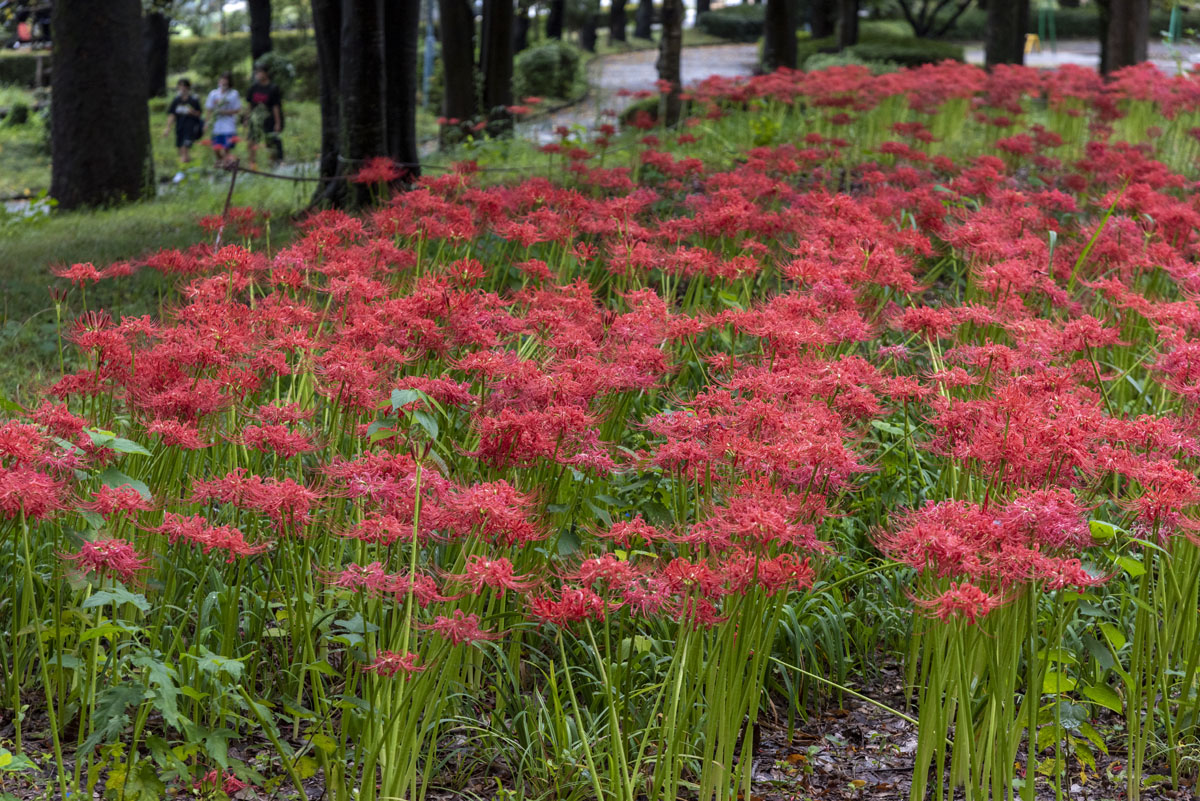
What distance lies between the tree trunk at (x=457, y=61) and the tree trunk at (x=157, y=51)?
45.2 ft

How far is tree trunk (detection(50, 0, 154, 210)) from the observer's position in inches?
444

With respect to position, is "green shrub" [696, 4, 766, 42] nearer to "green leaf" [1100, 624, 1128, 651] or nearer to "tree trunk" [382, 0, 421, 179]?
"tree trunk" [382, 0, 421, 179]

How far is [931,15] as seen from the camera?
38.1 meters

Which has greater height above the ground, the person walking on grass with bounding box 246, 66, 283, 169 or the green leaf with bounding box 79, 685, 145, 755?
the person walking on grass with bounding box 246, 66, 283, 169

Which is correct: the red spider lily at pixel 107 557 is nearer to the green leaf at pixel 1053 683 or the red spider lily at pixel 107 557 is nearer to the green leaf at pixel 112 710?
the green leaf at pixel 112 710

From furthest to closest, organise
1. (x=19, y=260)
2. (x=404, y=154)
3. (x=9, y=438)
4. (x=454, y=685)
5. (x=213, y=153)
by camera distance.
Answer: (x=213, y=153)
(x=404, y=154)
(x=19, y=260)
(x=454, y=685)
(x=9, y=438)

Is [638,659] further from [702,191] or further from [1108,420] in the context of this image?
[702,191]

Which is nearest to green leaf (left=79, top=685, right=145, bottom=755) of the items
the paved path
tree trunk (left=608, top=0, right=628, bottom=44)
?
the paved path

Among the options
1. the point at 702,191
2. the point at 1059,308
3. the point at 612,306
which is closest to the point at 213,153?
the point at 702,191

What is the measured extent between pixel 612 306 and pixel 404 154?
3845mm

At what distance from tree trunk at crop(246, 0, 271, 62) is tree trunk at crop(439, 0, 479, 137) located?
13.2m

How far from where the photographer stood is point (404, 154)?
378 inches

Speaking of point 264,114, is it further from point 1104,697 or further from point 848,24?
point 1104,697

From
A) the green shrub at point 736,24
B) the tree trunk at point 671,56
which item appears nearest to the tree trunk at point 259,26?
the tree trunk at point 671,56
